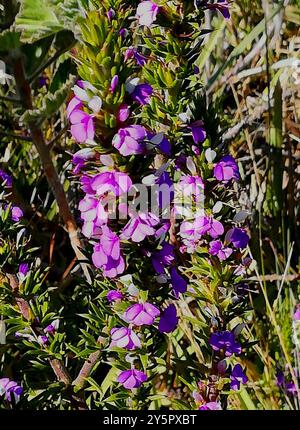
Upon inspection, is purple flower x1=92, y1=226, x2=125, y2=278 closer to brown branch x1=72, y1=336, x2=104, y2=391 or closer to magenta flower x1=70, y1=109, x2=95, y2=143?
magenta flower x1=70, y1=109, x2=95, y2=143

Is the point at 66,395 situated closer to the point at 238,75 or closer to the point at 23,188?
the point at 23,188

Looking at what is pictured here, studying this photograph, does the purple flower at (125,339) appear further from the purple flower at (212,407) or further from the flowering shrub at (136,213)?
the purple flower at (212,407)

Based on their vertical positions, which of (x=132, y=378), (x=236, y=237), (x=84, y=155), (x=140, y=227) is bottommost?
(x=132, y=378)

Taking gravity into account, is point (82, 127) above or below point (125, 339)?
above

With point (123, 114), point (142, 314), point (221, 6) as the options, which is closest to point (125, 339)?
point (142, 314)

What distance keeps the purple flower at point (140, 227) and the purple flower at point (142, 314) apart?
0.15 m

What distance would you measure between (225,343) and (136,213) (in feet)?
1.28

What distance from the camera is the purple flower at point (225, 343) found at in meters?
1.24

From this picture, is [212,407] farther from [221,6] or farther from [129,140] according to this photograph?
[221,6]

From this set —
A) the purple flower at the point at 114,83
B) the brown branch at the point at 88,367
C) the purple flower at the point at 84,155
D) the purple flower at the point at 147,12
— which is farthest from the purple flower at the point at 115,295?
the purple flower at the point at 147,12

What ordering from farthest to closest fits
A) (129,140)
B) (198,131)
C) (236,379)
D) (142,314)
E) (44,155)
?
(44,155) < (236,379) < (198,131) < (142,314) < (129,140)

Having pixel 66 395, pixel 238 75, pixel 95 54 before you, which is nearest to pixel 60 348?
pixel 66 395

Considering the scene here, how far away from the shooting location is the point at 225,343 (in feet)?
4.08

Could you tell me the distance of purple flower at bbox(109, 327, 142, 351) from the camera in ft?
3.68
